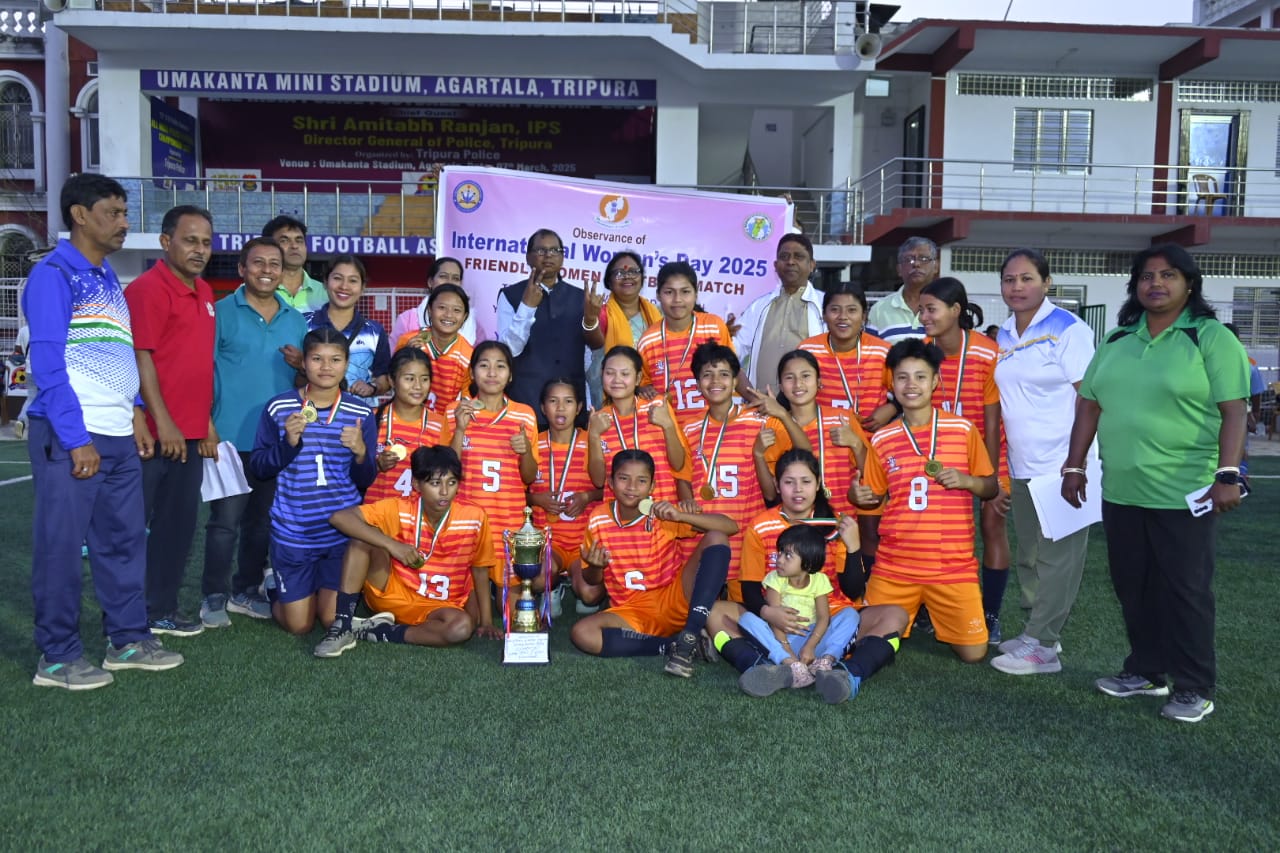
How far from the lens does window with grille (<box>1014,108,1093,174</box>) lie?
18328 mm

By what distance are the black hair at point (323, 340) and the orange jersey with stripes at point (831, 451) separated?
2.01 metres

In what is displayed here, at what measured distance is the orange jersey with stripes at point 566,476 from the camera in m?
4.98

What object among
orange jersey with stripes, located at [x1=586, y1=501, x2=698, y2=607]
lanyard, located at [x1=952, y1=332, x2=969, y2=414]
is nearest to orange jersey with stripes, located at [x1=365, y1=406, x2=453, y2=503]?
orange jersey with stripes, located at [x1=586, y1=501, x2=698, y2=607]

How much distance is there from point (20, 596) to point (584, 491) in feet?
9.97

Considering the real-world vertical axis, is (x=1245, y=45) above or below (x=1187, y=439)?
above

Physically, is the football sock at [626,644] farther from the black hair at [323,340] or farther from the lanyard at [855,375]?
the black hair at [323,340]

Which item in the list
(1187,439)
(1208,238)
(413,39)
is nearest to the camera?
(1187,439)

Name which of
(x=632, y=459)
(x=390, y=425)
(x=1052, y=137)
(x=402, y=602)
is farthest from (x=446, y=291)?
(x=1052, y=137)

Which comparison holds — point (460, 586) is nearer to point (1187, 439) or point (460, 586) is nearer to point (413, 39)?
point (1187, 439)

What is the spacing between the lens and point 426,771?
3004 millimetres

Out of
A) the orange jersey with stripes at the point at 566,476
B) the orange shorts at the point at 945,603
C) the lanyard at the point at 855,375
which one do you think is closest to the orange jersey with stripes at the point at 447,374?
the orange jersey with stripes at the point at 566,476

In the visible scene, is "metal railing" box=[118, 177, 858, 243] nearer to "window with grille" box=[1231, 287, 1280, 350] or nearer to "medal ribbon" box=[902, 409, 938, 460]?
"window with grille" box=[1231, 287, 1280, 350]

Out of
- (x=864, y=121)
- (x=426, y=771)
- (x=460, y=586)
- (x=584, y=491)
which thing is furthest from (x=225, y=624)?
(x=864, y=121)

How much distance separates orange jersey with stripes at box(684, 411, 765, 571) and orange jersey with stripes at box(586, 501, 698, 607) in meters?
0.33
